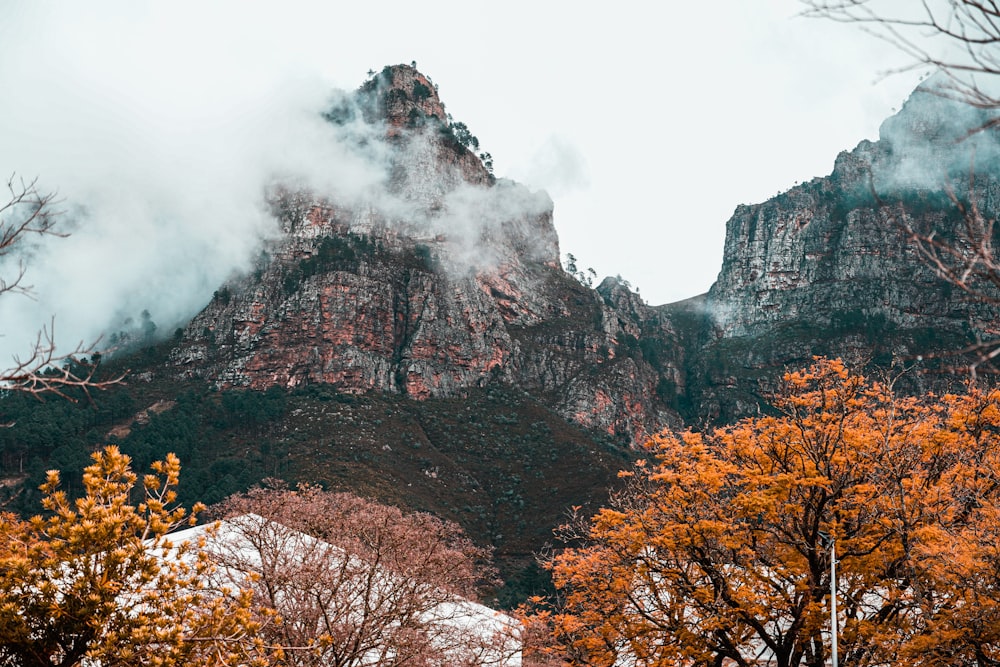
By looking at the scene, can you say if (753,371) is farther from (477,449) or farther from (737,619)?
(737,619)

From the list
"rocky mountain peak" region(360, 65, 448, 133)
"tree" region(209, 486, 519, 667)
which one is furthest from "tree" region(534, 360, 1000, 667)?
"rocky mountain peak" region(360, 65, 448, 133)

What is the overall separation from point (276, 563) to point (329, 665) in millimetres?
3277

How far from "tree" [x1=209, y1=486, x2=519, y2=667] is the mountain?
37.1m

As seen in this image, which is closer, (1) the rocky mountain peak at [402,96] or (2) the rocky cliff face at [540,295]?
(2) the rocky cliff face at [540,295]

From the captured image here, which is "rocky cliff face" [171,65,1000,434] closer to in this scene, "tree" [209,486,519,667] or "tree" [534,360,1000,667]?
"tree" [209,486,519,667]

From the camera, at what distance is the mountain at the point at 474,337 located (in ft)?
262

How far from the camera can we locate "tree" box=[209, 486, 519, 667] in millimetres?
18062

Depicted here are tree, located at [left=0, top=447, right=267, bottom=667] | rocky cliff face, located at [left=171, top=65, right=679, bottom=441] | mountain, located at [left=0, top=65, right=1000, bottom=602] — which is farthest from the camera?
rocky cliff face, located at [left=171, top=65, right=679, bottom=441]

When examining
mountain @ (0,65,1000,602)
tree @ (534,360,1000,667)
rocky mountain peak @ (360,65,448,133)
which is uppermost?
rocky mountain peak @ (360,65,448,133)

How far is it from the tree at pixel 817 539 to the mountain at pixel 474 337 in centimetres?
4058

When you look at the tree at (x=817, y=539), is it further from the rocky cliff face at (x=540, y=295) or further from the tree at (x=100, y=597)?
the rocky cliff face at (x=540, y=295)

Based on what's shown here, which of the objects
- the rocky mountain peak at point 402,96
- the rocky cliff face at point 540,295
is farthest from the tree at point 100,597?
the rocky mountain peak at point 402,96

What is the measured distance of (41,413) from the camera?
88438mm

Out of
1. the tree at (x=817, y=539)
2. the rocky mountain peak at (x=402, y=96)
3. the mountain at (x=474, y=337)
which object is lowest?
the tree at (x=817, y=539)
